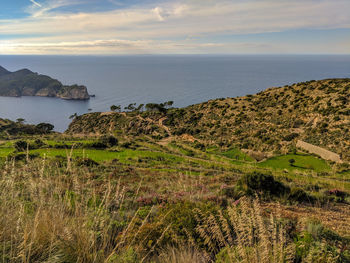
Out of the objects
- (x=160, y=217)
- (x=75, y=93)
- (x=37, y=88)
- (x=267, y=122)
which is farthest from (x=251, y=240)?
(x=37, y=88)

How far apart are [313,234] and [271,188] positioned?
4.09m

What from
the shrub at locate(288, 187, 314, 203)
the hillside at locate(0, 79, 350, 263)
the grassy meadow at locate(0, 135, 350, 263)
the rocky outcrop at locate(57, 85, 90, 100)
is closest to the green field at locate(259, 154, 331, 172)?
the hillside at locate(0, 79, 350, 263)

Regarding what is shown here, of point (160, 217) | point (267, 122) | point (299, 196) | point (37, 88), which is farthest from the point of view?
point (37, 88)

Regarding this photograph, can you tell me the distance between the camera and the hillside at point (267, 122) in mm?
24030

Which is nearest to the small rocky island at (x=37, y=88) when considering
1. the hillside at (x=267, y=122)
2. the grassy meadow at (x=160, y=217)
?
the hillside at (x=267, y=122)

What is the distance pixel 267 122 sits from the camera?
30.6 m

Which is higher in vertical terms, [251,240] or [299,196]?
[251,240]

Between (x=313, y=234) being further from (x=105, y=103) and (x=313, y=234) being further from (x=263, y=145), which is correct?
(x=105, y=103)

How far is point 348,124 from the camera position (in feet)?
78.7

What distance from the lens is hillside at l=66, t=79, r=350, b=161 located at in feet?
78.8

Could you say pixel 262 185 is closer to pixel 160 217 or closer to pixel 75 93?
pixel 160 217

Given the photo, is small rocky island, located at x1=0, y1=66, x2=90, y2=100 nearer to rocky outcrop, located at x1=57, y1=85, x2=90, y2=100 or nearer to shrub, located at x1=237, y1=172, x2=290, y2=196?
rocky outcrop, located at x1=57, y1=85, x2=90, y2=100

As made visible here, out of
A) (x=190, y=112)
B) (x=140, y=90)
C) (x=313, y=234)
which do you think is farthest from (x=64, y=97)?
(x=313, y=234)

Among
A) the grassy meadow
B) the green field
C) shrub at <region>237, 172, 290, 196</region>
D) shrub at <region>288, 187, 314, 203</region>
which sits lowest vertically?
the green field
